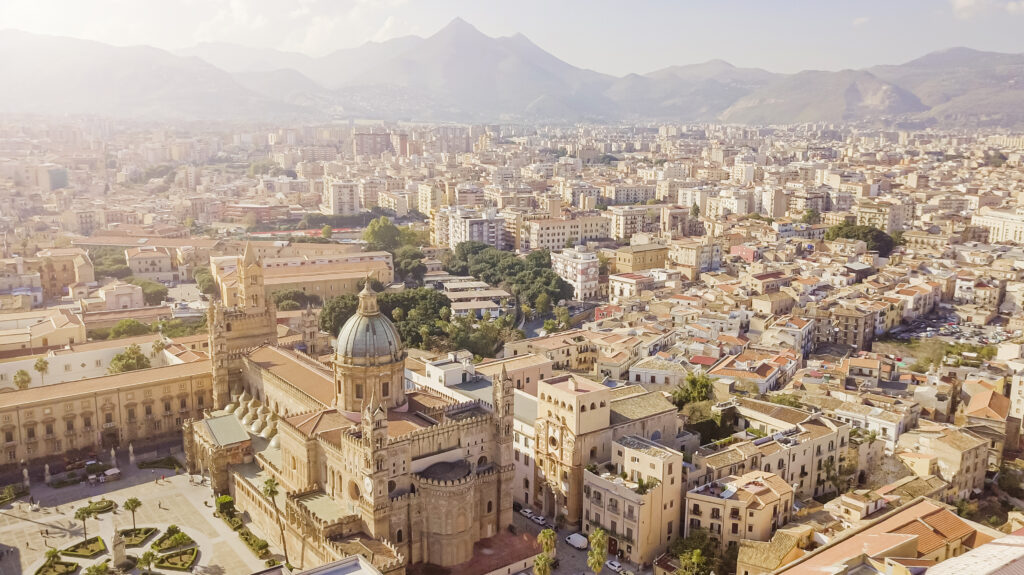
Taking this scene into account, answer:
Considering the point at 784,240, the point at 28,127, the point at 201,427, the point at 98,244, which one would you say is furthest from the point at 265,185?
the point at 201,427

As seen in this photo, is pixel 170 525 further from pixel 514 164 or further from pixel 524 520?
pixel 514 164

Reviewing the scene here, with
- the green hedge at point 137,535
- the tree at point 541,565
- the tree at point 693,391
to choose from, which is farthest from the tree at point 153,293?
the tree at point 541,565

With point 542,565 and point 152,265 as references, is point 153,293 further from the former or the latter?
point 542,565

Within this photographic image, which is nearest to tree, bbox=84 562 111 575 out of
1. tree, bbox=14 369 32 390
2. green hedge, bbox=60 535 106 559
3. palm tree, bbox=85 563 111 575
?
palm tree, bbox=85 563 111 575

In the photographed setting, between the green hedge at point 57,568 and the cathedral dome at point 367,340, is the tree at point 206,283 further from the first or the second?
the cathedral dome at point 367,340

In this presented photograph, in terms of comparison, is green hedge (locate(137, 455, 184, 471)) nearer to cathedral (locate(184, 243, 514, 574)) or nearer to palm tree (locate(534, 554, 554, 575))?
cathedral (locate(184, 243, 514, 574))

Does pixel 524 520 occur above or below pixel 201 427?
below

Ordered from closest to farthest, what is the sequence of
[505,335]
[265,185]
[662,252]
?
1. [505,335]
2. [662,252]
3. [265,185]
